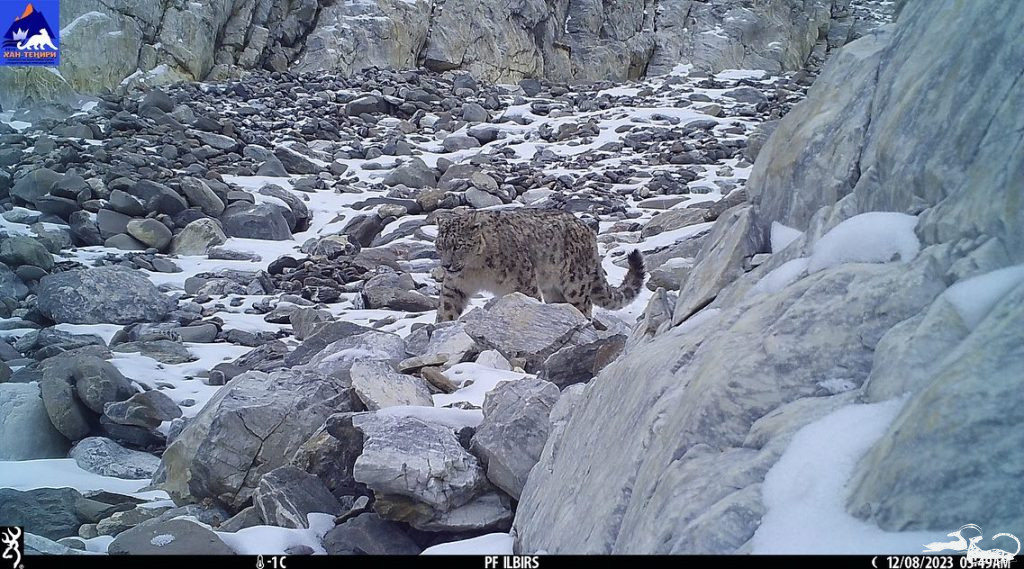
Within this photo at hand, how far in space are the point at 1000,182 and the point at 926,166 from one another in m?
0.40

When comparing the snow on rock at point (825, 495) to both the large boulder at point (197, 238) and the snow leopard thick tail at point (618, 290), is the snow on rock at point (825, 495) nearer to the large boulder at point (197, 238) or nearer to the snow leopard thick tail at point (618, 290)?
the snow leopard thick tail at point (618, 290)

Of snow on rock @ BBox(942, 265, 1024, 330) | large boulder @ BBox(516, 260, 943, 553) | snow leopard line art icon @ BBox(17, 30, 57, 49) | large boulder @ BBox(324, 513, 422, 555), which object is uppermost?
snow leopard line art icon @ BBox(17, 30, 57, 49)

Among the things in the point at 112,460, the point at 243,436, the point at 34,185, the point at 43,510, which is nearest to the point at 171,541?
the point at 243,436

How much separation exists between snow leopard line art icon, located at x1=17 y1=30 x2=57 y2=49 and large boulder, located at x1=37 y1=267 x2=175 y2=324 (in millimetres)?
4972

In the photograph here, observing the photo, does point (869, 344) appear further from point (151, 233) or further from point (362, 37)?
point (362, 37)

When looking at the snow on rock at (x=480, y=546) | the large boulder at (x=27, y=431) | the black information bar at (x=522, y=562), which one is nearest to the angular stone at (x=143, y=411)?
the large boulder at (x=27, y=431)

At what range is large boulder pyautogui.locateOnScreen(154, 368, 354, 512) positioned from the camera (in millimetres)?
4859

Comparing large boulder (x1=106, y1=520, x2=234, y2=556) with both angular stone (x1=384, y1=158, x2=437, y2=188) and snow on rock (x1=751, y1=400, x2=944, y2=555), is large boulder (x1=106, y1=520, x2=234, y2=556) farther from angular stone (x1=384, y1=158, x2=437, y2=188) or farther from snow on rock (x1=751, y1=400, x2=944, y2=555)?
angular stone (x1=384, y1=158, x2=437, y2=188)

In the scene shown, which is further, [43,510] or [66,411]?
[66,411]

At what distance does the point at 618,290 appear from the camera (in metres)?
9.10

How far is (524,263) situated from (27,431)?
5152 mm

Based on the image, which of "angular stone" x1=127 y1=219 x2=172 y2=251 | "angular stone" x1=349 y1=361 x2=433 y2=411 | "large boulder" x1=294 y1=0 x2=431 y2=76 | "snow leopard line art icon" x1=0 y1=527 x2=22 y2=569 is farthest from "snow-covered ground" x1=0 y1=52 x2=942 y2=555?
"large boulder" x1=294 y1=0 x2=431 y2=76

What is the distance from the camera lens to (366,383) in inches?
209

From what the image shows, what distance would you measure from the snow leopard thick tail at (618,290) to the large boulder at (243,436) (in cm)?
419
